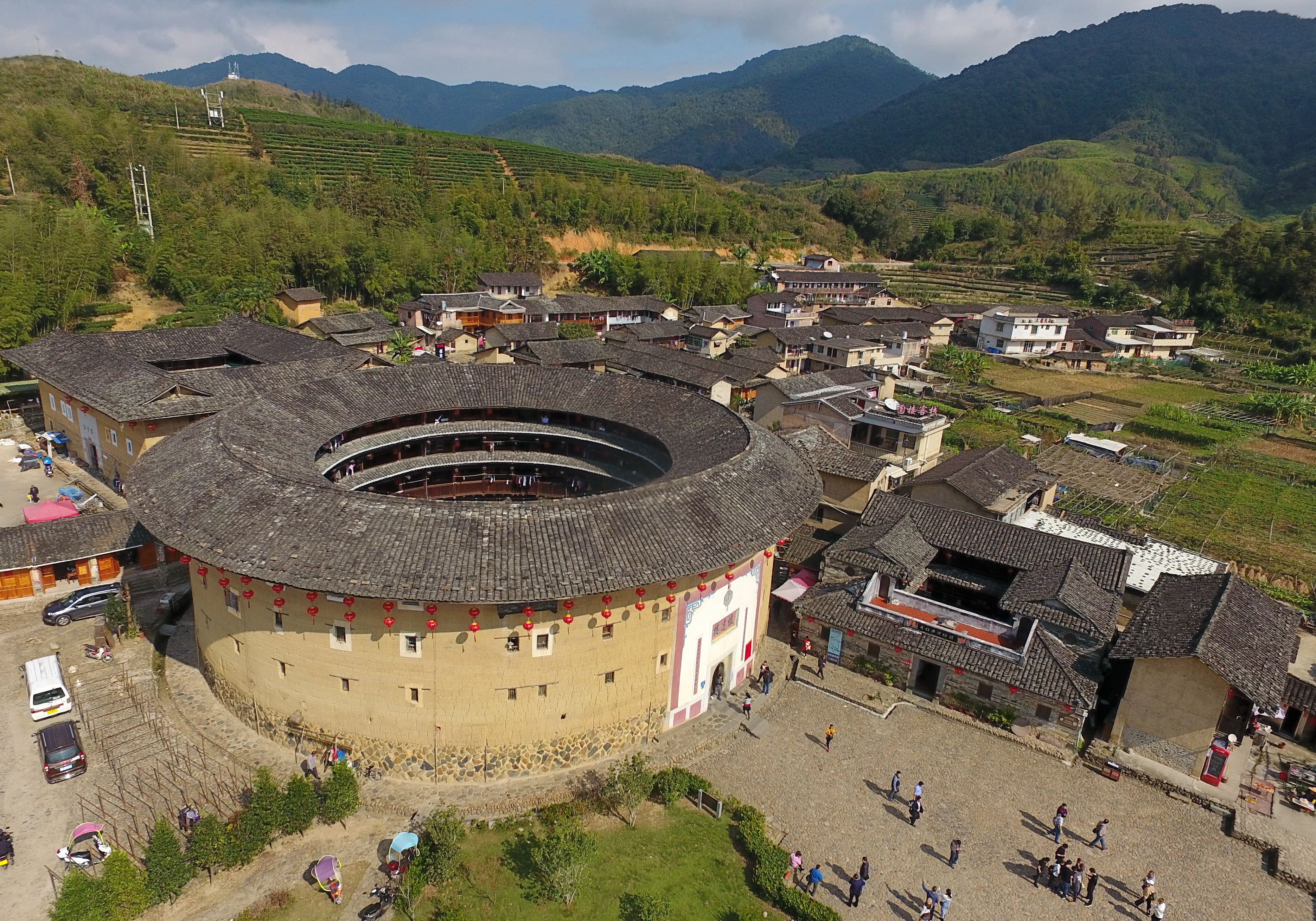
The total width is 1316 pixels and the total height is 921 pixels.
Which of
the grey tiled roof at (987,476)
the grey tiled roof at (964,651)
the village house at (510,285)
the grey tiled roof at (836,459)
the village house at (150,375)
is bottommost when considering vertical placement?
the grey tiled roof at (964,651)

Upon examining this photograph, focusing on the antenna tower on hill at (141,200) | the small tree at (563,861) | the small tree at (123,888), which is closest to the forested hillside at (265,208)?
the antenna tower on hill at (141,200)

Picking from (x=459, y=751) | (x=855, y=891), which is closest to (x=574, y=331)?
(x=459, y=751)

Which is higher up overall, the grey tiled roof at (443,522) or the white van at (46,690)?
the grey tiled roof at (443,522)

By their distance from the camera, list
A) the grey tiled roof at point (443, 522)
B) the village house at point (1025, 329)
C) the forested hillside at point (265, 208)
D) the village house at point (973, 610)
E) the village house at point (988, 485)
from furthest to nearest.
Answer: the village house at point (1025, 329) → the forested hillside at point (265, 208) → the village house at point (988, 485) → the village house at point (973, 610) → the grey tiled roof at point (443, 522)

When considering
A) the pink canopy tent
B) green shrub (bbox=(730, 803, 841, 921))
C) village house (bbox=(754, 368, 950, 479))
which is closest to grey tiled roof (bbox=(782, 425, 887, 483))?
village house (bbox=(754, 368, 950, 479))

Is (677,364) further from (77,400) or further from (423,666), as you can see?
(423,666)

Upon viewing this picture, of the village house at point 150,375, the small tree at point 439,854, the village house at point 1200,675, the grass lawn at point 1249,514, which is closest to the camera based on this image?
the small tree at point 439,854

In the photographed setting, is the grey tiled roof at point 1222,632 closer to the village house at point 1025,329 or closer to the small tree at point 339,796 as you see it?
the small tree at point 339,796
